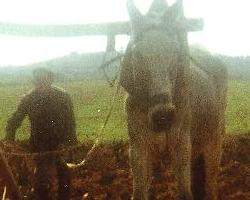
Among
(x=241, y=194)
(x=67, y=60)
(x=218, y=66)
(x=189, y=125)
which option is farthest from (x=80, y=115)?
(x=67, y=60)

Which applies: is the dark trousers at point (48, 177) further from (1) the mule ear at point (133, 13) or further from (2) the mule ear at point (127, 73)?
(1) the mule ear at point (133, 13)

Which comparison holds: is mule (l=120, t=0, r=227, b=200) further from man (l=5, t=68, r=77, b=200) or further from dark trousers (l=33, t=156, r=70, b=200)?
dark trousers (l=33, t=156, r=70, b=200)

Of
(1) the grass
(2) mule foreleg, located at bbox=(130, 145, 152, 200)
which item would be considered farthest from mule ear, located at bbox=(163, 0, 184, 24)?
(1) the grass

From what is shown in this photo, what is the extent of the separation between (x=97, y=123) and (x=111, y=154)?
744 cm

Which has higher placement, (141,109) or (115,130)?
(141,109)

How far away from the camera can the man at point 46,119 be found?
7.68 meters

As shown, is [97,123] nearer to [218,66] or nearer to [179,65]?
[218,66]

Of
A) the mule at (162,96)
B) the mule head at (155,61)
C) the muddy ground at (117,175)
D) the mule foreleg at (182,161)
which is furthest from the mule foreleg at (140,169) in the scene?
the muddy ground at (117,175)

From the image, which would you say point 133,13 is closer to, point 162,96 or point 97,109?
point 162,96

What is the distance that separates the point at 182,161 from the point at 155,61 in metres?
1.14

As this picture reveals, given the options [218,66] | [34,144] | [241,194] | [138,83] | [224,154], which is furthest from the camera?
[224,154]

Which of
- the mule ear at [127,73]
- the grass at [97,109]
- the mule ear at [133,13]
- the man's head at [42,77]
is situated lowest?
the grass at [97,109]

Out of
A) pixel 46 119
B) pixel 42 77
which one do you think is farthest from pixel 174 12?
pixel 46 119

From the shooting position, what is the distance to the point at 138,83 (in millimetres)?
4793
